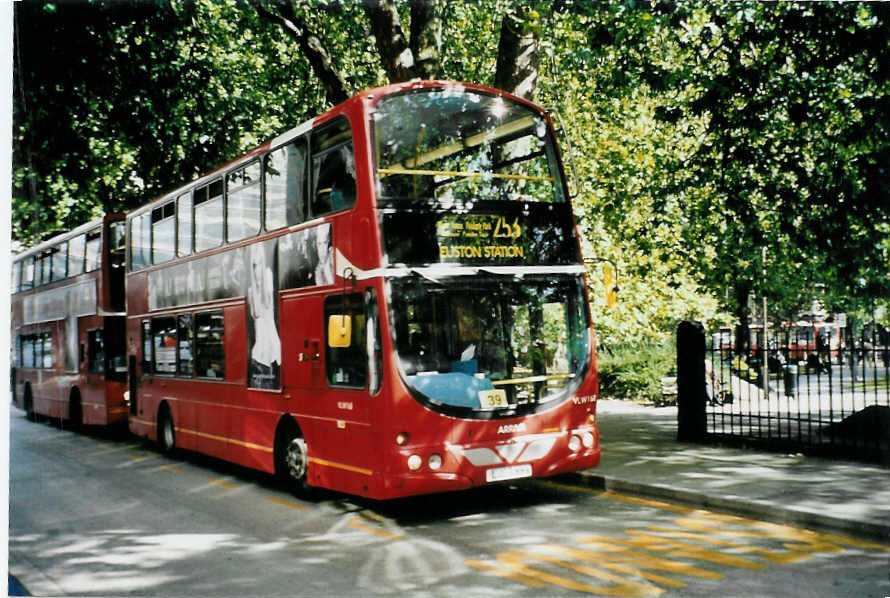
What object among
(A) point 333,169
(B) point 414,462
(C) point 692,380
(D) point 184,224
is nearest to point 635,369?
(C) point 692,380

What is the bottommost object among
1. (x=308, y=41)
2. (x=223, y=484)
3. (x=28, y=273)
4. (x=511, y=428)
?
(x=223, y=484)

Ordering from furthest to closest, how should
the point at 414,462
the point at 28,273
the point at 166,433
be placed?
the point at 28,273
the point at 166,433
the point at 414,462

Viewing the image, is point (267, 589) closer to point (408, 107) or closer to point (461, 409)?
point (461, 409)

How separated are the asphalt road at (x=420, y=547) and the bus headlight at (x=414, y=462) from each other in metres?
0.62

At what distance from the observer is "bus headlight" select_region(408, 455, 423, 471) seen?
7.91m

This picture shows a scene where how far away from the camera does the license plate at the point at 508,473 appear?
822 centimetres

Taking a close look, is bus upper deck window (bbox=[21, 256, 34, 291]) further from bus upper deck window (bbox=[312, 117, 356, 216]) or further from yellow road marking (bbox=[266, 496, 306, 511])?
bus upper deck window (bbox=[312, 117, 356, 216])

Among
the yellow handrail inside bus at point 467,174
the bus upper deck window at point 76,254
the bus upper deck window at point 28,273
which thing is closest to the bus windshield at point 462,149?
the yellow handrail inside bus at point 467,174

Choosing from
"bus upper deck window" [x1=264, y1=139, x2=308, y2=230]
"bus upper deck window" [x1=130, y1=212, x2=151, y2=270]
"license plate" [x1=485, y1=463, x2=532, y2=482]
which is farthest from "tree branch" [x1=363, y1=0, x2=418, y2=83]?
"license plate" [x1=485, y1=463, x2=532, y2=482]

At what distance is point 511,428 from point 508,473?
43cm

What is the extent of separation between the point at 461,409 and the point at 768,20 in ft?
22.3

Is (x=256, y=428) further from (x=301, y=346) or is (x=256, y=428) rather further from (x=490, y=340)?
(x=490, y=340)

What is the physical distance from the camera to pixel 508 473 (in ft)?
27.2

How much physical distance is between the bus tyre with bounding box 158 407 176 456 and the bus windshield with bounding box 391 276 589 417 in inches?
283
